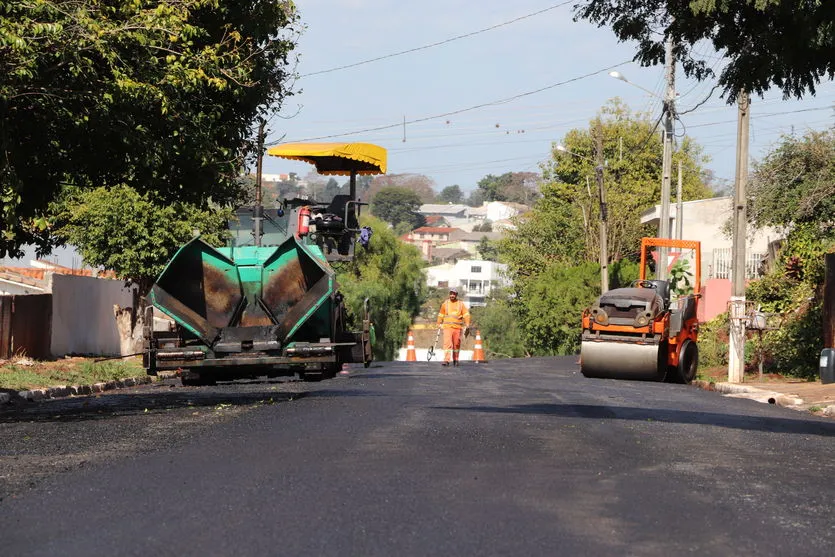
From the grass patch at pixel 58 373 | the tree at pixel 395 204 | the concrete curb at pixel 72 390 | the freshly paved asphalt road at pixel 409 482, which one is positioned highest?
the tree at pixel 395 204

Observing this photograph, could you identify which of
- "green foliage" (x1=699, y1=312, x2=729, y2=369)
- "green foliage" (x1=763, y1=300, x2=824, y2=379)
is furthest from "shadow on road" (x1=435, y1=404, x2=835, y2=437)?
"green foliage" (x1=699, y1=312, x2=729, y2=369)

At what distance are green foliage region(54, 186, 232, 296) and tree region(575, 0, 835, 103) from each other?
1766cm

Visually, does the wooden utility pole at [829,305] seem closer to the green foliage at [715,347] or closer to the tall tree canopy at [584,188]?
the green foliage at [715,347]

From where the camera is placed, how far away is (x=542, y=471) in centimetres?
861

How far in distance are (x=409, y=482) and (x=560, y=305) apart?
46.5 metres

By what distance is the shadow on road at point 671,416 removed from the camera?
13.5 m

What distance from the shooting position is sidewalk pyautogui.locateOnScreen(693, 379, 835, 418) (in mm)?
18062

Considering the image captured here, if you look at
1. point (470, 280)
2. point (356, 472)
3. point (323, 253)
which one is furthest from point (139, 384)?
point (470, 280)

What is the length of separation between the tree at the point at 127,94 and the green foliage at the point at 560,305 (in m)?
37.0

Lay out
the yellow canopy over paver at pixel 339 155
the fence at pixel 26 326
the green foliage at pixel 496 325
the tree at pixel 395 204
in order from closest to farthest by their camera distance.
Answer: the yellow canopy over paver at pixel 339 155, the fence at pixel 26 326, the green foliage at pixel 496 325, the tree at pixel 395 204

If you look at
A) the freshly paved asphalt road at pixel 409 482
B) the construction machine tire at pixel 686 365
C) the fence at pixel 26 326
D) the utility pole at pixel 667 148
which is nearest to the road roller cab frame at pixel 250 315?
the freshly paved asphalt road at pixel 409 482

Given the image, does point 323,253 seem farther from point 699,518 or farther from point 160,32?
point 699,518

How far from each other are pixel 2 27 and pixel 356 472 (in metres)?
6.26

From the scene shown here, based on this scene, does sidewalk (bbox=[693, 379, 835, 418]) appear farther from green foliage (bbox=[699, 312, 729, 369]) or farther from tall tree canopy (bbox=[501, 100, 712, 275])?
tall tree canopy (bbox=[501, 100, 712, 275])
